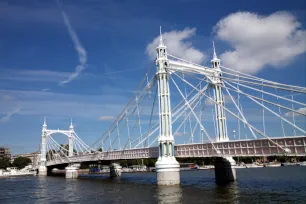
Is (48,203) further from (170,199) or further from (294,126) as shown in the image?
(294,126)

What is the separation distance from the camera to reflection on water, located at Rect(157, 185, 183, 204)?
35903 millimetres

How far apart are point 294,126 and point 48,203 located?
1180 inches

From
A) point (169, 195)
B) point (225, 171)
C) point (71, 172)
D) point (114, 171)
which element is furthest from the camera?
point (71, 172)

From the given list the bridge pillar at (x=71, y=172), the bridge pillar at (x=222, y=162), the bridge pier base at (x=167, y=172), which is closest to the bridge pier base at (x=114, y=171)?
the bridge pillar at (x=71, y=172)

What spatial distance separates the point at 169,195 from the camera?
40312mm

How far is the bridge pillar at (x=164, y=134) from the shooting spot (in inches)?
1988

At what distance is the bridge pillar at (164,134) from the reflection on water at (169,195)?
2.46 m

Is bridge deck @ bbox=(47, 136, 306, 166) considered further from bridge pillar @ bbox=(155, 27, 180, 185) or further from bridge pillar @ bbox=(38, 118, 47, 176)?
bridge pillar @ bbox=(38, 118, 47, 176)

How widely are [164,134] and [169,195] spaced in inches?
553

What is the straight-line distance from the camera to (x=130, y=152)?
6669 cm

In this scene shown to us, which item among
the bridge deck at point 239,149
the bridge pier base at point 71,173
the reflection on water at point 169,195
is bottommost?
the reflection on water at point 169,195

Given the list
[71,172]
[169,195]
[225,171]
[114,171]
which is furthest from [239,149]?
[71,172]

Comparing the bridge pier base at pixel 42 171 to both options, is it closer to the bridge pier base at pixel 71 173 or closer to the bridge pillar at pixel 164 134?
the bridge pier base at pixel 71 173

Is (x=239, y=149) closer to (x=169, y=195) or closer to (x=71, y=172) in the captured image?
(x=169, y=195)
